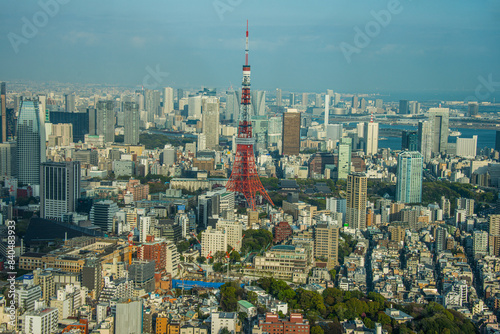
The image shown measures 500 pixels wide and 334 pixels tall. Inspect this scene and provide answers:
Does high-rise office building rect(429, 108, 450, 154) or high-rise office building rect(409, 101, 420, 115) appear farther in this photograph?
high-rise office building rect(409, 101, 420, 115)

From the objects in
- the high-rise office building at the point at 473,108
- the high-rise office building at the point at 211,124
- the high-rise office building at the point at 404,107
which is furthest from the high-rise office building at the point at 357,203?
the high-rise office building at the point at 404,107

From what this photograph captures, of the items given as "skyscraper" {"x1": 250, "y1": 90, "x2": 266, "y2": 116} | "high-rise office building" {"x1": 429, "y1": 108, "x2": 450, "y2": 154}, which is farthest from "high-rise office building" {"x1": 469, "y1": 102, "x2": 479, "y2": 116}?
"skyscraper" {"x1": 250, "y1": 90, "x2": 266, "y2": 116}

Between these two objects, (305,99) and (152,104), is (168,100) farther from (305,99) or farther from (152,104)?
(305,99)

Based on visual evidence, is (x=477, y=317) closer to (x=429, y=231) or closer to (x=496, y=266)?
(x=496, y=266)

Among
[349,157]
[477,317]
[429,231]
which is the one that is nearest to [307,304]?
[477,317]

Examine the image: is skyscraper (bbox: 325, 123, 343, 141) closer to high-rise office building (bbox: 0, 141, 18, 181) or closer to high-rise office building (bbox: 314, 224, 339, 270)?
high-rise office building (bbox: 0, 141, 18, 181)

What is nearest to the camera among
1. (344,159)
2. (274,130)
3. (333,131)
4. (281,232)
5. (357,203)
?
(281,232)

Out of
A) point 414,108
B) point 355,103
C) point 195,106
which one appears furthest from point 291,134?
point 355,103
